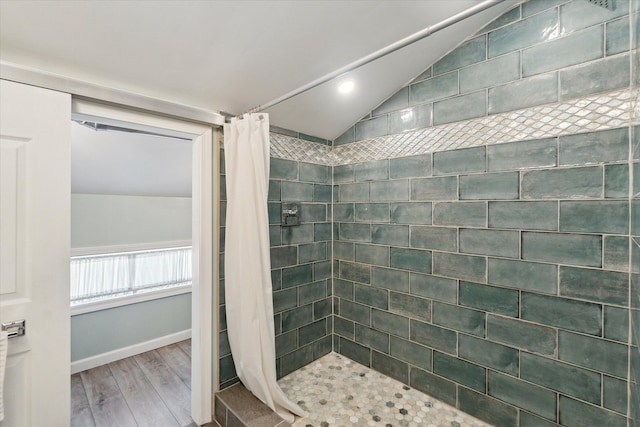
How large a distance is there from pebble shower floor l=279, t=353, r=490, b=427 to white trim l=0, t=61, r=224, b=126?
188cm

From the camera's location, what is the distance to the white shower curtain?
1590mm

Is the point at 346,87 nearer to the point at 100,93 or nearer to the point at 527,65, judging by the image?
the point at 527,65

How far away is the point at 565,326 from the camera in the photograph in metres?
1.32

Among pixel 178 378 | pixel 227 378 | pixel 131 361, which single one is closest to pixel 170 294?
pixel 131 361

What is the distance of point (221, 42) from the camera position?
130 cm

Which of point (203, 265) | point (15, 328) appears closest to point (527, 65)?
point (203, 265)

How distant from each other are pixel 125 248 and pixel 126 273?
266mm

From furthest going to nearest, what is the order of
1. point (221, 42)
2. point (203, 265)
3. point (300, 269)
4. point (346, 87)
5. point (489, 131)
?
point (300, 269) → point (346, 87) → point (203, 265) → point (489, 131) → point (221, 42)

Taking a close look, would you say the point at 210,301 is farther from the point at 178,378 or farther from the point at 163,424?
the point at 178,378

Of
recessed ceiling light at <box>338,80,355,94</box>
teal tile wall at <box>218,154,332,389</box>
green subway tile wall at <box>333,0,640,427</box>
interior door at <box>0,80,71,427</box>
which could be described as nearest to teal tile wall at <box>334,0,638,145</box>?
green subway tile wall at <box>333,0,640,427</box>

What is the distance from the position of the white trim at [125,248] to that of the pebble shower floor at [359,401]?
2035mm

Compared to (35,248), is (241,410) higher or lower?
lower

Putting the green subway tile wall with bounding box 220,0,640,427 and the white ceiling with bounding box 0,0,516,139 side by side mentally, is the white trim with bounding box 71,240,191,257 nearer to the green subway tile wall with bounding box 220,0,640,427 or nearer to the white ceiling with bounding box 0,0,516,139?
the green subway tile wall with bounding box 220,0,640,427

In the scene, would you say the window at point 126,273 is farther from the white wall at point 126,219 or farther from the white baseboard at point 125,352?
the white baseboard at point 125,352
